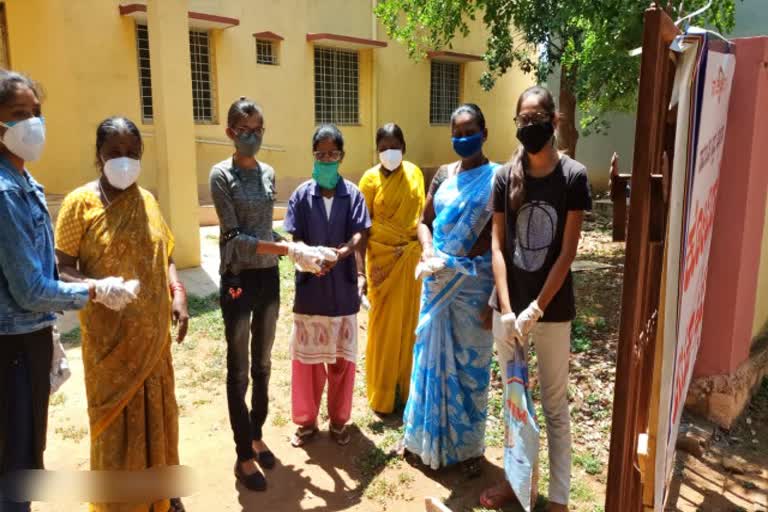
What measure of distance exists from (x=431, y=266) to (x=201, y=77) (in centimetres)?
913

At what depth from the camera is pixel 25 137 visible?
6.99ft

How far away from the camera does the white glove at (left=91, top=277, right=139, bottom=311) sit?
223cm

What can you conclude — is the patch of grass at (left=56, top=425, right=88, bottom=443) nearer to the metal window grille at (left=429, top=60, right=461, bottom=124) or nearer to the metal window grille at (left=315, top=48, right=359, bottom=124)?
the metal window grille at (left=315, top=48, right=359, bottom=124)

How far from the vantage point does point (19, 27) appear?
8.71 m

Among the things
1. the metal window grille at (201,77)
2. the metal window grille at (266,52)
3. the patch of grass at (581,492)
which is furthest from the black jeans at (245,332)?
the metal window grille at (266,52)

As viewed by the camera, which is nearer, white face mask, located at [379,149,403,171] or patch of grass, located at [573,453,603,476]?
patch of grass, located at [573,453,603,476]

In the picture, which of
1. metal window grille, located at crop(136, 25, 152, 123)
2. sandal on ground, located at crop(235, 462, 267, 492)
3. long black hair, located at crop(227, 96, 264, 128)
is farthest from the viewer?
metal window grille, located at crop(136, 25, 152, 123)

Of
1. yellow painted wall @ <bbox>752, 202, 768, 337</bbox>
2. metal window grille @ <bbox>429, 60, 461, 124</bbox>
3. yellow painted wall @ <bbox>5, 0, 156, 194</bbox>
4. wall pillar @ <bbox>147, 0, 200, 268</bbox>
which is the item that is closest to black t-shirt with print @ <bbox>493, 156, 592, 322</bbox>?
yellow painted wall @ <bbox>752, 202, 768, 337</bbox>

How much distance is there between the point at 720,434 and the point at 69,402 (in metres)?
4.35

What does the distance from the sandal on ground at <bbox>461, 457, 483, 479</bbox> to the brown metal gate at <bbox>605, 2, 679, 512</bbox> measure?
1.42m

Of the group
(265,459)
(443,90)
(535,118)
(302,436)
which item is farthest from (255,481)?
(443,90)

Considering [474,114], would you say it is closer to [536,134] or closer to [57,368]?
[536,134]

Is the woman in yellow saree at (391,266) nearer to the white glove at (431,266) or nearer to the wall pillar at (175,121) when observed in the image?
the white glove at (431,266)

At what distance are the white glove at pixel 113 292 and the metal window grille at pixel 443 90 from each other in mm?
13673
